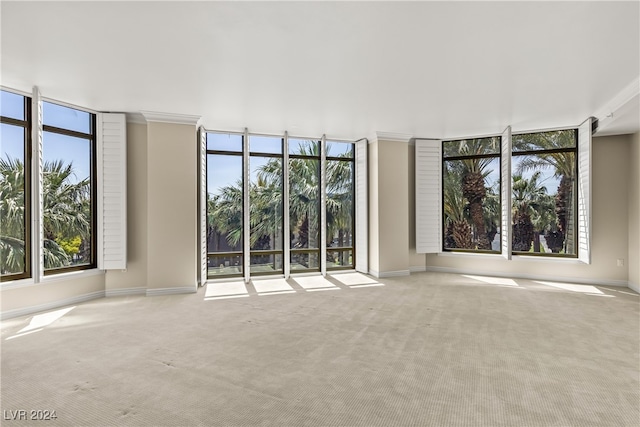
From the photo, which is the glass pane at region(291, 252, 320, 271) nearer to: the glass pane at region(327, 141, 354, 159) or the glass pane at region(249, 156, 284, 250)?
the glass pane at region(249, 156, 284, 250)

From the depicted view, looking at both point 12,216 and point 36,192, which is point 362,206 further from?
point 12,216

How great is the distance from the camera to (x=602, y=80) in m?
3.78

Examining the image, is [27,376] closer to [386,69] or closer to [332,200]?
[386,69]

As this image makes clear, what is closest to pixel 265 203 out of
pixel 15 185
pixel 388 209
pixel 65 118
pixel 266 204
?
pixel 266 204

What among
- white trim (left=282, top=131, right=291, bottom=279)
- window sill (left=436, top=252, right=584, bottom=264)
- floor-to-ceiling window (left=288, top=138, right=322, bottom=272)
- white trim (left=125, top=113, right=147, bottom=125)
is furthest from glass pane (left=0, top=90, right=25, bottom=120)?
window sill (left=436, top=252, right=584, bottom=264)

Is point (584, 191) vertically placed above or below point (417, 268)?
above

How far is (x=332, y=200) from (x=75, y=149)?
14.0ft

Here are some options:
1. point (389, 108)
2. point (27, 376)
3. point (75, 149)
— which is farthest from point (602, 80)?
point (75, 149)

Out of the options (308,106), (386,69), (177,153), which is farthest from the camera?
(177,153)

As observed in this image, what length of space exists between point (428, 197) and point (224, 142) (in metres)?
4.11

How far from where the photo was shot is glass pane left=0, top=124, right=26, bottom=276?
13.2 feet

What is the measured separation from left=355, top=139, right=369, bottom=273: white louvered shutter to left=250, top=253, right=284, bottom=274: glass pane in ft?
5.24

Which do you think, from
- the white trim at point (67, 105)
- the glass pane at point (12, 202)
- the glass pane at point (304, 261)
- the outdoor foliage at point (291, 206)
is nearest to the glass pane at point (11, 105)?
the glass pane at point (12, 202)

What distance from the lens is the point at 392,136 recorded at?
638 centimetres
